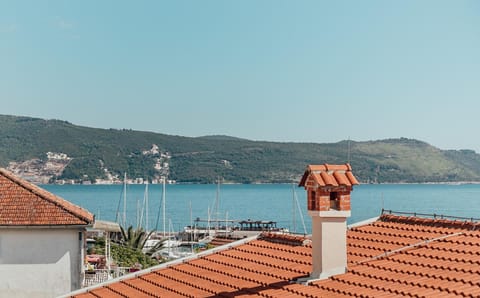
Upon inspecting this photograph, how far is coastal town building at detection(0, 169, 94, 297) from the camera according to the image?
827 inches

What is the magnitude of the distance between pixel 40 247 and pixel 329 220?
1207cm

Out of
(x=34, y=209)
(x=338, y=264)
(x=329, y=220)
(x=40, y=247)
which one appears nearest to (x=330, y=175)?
(x=329, y=220)

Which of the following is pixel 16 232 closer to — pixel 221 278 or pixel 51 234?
pixel 51 234

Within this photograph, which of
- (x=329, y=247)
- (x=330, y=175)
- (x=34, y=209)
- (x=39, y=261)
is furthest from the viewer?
(x=34, y=209)

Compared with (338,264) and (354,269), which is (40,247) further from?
(354,269)

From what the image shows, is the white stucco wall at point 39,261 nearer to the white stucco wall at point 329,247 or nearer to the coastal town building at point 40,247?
the coastal town building at point 40,247

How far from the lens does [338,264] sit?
11.3m

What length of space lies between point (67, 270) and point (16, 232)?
1.71 metres

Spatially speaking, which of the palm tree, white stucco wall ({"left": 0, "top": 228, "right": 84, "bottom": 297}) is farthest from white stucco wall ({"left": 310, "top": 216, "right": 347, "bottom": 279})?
the palm tree

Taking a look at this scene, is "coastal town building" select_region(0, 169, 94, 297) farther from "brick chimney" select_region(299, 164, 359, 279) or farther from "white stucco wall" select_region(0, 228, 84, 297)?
"brick chimney" select_region(299, 164, 359, 279)

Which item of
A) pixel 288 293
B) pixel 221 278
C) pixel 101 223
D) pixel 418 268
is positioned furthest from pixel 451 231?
pixel 101 223

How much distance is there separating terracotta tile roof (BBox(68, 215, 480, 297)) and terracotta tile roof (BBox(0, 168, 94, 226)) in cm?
693

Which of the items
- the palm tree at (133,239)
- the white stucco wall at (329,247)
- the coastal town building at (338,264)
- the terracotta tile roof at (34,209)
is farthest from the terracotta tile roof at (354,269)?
the palm tree at (133,239)

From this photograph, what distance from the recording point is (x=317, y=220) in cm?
1134
